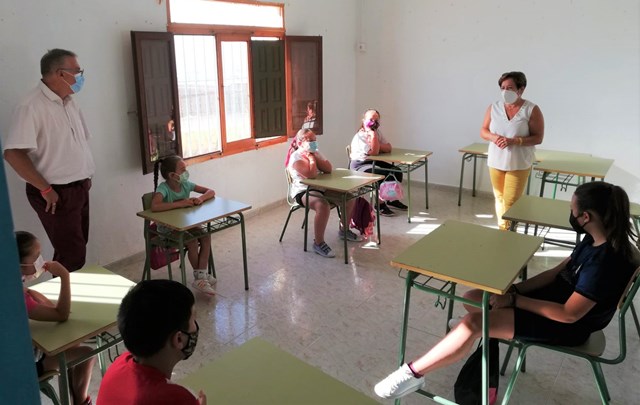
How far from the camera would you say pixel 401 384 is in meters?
2.21

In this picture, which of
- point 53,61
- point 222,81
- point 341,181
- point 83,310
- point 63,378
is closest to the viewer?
point 63,378

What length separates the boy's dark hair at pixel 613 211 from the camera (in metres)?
1.98

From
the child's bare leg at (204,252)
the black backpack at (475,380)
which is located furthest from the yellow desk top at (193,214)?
the black backpack at (475,380)

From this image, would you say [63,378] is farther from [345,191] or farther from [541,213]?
[541,213]

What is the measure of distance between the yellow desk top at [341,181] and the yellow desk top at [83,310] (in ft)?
6.59

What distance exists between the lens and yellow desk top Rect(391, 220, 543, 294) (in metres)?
2.08

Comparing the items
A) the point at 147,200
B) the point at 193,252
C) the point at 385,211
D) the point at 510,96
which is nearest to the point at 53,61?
the point at 147,200

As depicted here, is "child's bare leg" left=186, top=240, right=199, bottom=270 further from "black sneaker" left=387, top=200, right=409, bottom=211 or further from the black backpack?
"black sneaker" left=387, top=200, right=409, bottom=211

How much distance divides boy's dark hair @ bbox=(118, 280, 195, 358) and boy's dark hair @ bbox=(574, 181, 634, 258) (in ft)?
5.41

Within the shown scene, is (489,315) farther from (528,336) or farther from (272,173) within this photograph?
(272,173)

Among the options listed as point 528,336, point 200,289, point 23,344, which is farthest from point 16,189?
point 528,336

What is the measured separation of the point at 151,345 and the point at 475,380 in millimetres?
1578

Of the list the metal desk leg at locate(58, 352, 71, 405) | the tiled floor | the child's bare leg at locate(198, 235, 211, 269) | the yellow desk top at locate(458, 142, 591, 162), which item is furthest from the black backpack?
the yellow desk top at locate(458, 142, 591, 162)

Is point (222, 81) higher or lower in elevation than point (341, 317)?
higher
